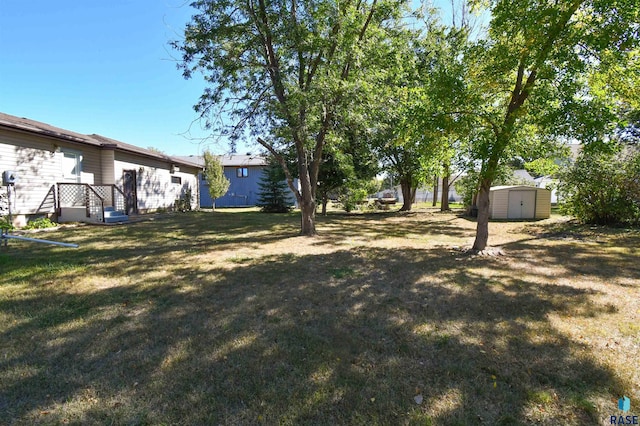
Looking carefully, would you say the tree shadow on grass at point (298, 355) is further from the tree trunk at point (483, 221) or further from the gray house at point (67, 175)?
the gray house at point (67, 175)

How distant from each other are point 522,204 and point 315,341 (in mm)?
17028

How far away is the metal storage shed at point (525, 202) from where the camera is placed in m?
16.2

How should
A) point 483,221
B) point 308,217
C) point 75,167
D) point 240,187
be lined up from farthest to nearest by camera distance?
1. point 240,187
2. point 75,167
3. point 308,217
4. point 483,221

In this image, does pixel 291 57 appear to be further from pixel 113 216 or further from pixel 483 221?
pixel 113 216

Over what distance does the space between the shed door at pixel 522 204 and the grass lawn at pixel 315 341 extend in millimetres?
10932

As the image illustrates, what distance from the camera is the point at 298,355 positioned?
2887 millimetres

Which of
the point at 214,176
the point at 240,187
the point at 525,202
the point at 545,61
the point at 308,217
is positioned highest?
the point at 545,61

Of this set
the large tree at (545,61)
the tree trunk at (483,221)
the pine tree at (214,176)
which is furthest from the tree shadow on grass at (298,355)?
the pine tree at (214,176)

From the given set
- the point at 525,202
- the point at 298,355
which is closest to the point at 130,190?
the point at 298,355

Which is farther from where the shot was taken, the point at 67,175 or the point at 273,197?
the point at 273,197

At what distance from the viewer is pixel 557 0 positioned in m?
5.77

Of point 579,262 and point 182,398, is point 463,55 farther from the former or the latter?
point 182,398

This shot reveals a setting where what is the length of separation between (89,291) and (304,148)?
646 centimetres

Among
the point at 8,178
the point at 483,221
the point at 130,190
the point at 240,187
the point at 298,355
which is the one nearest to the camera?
the point at 298,355
